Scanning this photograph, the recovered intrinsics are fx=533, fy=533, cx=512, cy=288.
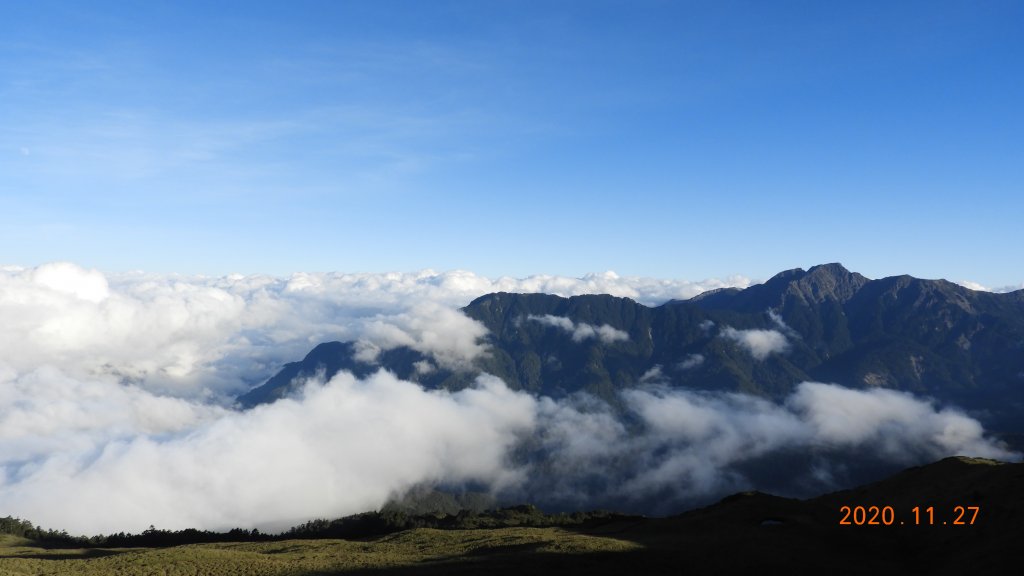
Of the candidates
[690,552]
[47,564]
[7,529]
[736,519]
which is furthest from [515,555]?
[7,529]

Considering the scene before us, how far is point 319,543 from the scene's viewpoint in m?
98.9

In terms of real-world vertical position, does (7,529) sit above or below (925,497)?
below

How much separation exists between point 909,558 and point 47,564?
11163cm

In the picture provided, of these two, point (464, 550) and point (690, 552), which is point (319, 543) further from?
point (690, 552)
